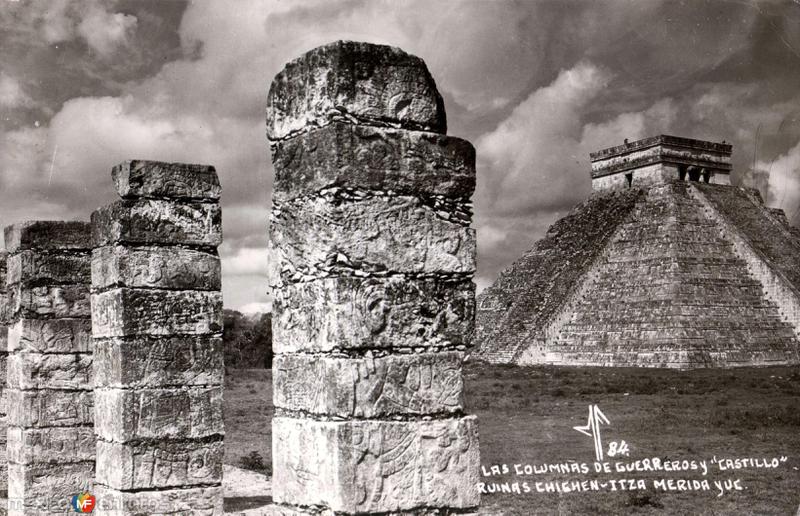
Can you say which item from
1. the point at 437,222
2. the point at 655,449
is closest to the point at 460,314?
the point at 437,222

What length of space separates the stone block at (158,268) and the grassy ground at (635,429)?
164 inches

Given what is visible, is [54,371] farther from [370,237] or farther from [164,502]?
[370,237]

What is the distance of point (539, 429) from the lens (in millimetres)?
15055

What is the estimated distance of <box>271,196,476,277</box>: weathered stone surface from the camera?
13.5ft

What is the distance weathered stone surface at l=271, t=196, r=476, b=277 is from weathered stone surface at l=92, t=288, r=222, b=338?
268 centimetres

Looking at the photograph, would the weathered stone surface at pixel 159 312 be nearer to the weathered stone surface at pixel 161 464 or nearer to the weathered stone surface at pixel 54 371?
the weathered stone surface at pixel 161 464

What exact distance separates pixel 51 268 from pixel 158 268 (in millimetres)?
2380

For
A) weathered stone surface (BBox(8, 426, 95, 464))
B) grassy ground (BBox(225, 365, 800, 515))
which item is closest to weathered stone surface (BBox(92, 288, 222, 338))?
weathered stone surface (BBox(8, 426, 95, 464))

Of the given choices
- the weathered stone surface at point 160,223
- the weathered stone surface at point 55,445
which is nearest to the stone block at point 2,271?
the weathered stone surface at point 55,445

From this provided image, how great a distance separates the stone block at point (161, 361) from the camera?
6738 millimetres

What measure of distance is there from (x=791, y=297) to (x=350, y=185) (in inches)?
1312

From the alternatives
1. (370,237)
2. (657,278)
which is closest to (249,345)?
(657,278)

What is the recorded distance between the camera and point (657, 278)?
1340 inches

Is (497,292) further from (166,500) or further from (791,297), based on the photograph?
(166,500)
